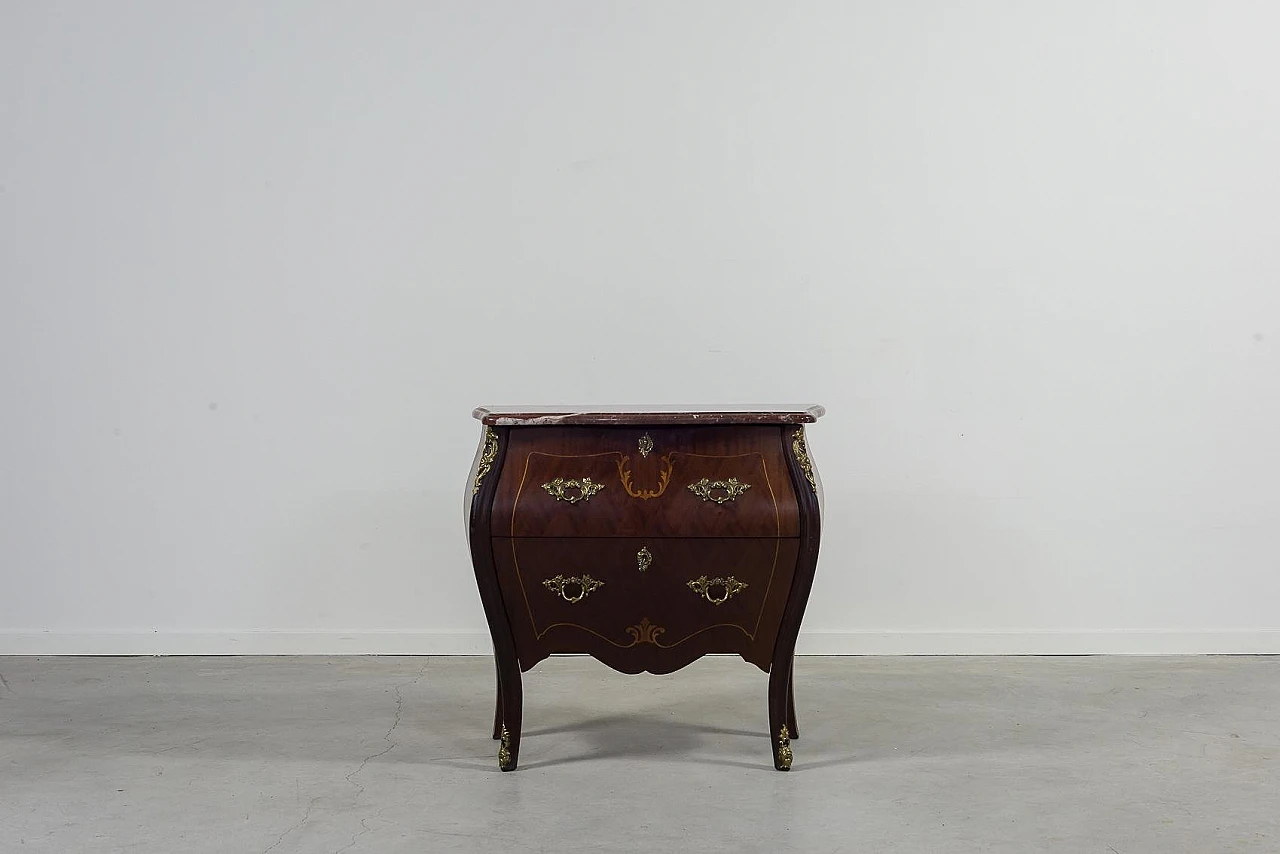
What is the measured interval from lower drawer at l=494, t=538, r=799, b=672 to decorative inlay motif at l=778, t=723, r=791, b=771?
0.53ft

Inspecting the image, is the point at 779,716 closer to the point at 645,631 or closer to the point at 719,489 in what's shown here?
the point at 645,631

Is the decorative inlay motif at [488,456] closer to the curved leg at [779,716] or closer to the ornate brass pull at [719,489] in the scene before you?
the ornate brass pull at [719,489]

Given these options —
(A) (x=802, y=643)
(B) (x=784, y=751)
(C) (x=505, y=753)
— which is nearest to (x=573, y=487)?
(C) (x=505, y=753)

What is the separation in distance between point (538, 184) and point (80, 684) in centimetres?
205

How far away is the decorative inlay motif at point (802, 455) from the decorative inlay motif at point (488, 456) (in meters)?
0.66

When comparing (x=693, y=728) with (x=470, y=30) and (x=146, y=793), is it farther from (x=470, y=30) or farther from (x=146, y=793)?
(x=470, y=30)

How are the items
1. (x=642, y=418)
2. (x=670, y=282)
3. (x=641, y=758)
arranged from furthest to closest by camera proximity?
(x=670, y=282) → (x=641, y=758) → (x=642, y=418)

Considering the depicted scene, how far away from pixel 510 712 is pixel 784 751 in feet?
2.06

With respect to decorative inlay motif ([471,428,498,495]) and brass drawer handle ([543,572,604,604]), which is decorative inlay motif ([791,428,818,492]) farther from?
decorative inlay motif ([471,428,498,495])

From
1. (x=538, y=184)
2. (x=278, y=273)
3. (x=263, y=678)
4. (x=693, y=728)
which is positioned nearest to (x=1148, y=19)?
(x=538, y=184)

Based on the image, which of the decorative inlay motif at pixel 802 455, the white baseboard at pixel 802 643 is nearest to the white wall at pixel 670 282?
the white baseboard at pixel 802 643

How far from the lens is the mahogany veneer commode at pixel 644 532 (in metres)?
2.35

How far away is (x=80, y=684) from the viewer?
10.4 ft

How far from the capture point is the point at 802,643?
3.49m
